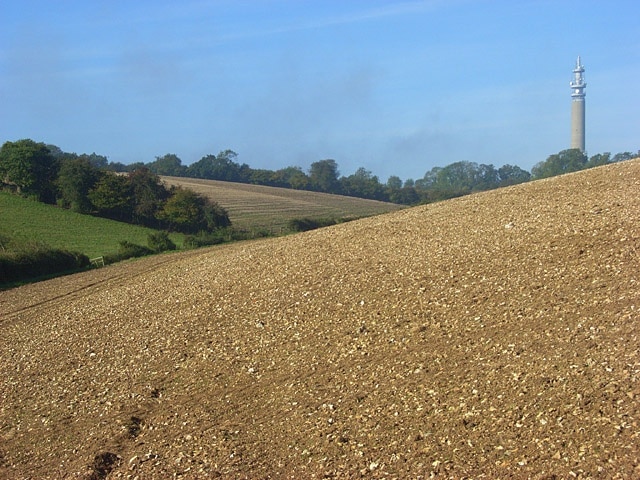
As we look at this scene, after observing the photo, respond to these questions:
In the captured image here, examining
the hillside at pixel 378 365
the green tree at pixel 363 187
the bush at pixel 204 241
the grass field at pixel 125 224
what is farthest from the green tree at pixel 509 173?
A: the hillside at pixel 378 365

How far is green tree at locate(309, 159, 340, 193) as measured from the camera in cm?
11062

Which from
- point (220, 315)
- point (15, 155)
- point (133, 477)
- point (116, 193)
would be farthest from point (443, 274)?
point (15, 155)

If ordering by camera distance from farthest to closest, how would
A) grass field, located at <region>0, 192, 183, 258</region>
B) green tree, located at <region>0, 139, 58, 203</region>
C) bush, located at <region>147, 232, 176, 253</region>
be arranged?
green tree, located at <region>0, 139, 58, 203</region> < grass field, located at <region>0, 192, 183, 258</region> < bush, located at <region>147, 232, 176, 253</region>

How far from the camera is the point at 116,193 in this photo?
65.4m

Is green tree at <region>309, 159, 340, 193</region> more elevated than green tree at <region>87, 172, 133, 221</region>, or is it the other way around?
green tree at <region>309, 159, 340, 193</region>

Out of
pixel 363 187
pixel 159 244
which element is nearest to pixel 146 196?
pixel 159 244

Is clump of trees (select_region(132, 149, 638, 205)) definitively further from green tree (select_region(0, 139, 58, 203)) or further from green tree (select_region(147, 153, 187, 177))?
green tree (select_region(0, 139, 58, 203))

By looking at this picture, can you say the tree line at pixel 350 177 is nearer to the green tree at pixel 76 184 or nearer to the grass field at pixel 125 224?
the grass field at pixel 125 224

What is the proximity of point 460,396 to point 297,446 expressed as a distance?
192 cm

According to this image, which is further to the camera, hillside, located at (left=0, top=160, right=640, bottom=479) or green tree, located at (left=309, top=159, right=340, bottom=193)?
green tree, located at (left=309, top=159, right=340, bottom=193)

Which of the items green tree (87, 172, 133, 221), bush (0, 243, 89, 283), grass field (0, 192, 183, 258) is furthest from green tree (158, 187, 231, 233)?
bush (0, 243, 89, 283)

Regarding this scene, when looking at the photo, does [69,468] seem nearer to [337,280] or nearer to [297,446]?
[297,446]

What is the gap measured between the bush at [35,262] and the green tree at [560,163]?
187 ft

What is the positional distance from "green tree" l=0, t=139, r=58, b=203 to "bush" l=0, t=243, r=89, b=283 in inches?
1276
